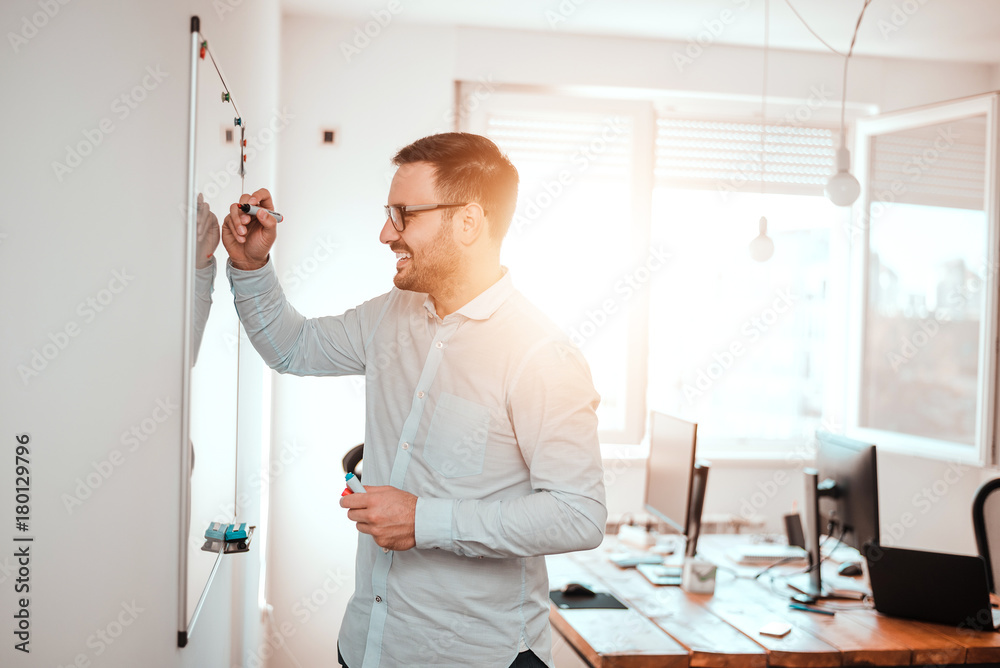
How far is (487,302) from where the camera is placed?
4.89 feet

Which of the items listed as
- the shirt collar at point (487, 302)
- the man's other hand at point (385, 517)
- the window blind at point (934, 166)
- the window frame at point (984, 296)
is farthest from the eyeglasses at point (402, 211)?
the window blind at point (934, 166)

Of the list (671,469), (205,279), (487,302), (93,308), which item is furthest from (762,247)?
(93,308)

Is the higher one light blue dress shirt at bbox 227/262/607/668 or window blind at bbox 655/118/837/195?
window blind at bbox 655/118/837/195

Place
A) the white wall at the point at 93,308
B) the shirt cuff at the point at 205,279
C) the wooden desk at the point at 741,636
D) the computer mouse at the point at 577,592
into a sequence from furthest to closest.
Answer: the computer mouse at the point at 577,592, the wooden desk at the point at 741,636, the shirt cuff at the point at 205,279, the white wall at the point at 93,308

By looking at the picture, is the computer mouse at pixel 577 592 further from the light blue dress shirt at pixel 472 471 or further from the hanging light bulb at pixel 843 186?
the hanging light bulb at pixel 843 186

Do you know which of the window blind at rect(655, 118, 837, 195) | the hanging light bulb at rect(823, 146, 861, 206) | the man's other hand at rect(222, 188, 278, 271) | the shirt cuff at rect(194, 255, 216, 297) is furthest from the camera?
the window blind at rect(655, 118, 837, 195)

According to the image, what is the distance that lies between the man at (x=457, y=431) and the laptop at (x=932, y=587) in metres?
1.51

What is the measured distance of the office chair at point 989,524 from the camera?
299cm

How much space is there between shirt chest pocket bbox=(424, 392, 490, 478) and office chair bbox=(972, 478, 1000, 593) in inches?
99.3

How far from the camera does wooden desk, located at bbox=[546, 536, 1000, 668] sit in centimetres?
207

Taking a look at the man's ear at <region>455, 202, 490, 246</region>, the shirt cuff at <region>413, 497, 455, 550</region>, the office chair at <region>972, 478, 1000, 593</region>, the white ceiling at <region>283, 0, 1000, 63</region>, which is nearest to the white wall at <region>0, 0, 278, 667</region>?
the shirt cuff at <region>413, 497, 455, 550</region>

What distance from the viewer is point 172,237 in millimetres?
1113

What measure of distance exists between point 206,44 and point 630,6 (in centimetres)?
278

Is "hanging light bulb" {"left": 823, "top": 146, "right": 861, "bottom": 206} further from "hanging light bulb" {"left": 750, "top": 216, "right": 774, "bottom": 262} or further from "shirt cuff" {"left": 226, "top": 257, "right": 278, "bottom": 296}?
"shirt cuff" {"left": 226, "top": 257, "right": 278, "bottom": 296}
